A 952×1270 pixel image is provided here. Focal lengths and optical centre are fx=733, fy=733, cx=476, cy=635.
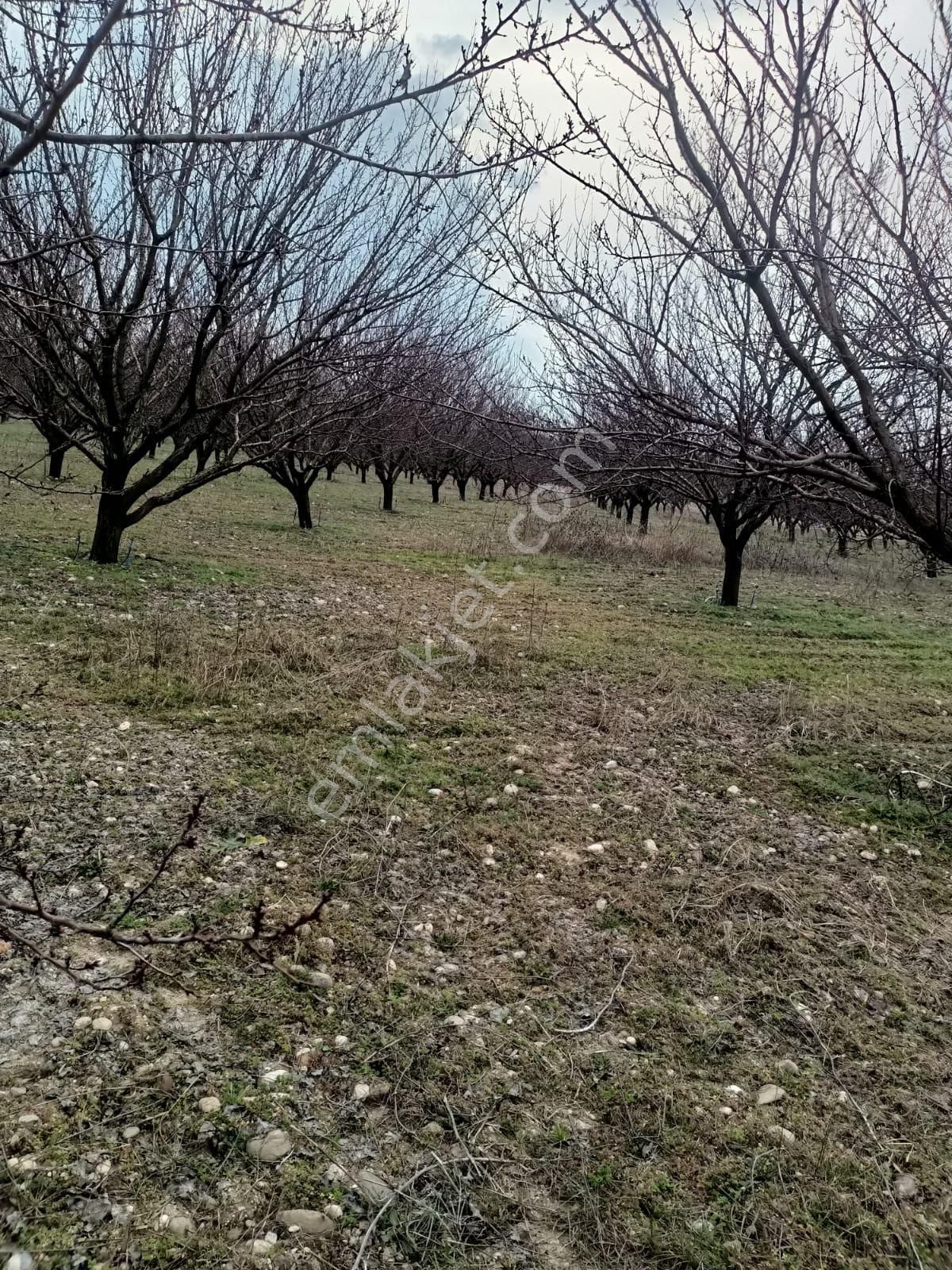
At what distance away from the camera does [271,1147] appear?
1892 mm

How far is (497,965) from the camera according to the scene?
8.98ft

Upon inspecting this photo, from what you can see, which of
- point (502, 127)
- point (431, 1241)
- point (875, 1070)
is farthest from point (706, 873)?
point (502, 127)

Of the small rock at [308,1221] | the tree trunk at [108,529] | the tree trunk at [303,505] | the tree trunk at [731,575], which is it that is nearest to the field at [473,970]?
the small rock at [308,1221]

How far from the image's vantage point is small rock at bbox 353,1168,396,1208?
1.81 meters

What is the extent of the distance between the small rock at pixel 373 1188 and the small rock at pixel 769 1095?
1.12 meters

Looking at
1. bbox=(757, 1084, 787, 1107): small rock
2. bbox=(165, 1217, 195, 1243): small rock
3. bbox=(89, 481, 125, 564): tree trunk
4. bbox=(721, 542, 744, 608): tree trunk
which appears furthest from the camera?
bbox=(721, 542, 744, 608): tree trunk

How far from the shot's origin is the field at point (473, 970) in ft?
5.91

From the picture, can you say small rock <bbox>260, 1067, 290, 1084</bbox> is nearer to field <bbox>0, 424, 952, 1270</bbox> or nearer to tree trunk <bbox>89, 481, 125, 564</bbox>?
field <bbox>0, 424, 952, 1270</bbox>

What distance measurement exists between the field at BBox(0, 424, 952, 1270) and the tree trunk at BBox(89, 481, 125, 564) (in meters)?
2.02

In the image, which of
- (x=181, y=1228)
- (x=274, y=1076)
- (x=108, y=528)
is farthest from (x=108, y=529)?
(x=181, y=1228)

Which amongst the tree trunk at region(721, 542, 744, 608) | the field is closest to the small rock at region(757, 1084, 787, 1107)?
the field

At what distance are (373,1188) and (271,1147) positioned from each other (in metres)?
0.28

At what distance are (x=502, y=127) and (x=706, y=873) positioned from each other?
3.41 m

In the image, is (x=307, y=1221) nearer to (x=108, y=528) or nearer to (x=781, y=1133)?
(x=781, y=1133)
